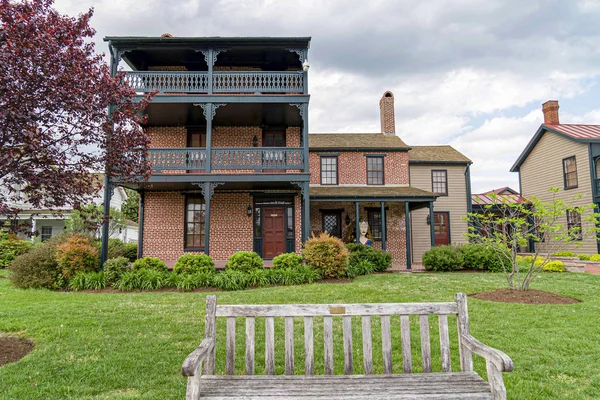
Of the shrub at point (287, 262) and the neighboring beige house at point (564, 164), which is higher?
the neighboring beige house at point (564, 164)

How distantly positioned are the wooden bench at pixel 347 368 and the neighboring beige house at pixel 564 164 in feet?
51.5

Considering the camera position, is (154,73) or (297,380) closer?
(297,380)

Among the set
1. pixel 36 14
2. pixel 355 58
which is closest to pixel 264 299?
pixel 36 14

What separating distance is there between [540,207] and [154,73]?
39.9ft

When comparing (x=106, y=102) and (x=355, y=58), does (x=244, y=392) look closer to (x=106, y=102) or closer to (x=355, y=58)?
(x=106, y=102)

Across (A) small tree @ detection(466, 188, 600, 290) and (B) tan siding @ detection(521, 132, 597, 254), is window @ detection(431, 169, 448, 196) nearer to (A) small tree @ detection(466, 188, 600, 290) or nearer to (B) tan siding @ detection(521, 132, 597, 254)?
(B) tan siding @ detection(521, 132, 597, 254)

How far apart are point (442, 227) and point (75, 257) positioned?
628 inches

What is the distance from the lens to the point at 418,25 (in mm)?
12312

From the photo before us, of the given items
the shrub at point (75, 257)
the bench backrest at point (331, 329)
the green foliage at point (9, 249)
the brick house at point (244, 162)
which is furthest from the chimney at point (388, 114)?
the green foliage at point (9, 249)

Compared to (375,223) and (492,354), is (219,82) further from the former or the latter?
(492,354)

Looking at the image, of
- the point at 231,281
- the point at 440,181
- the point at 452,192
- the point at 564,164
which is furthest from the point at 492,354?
the point at 564,164

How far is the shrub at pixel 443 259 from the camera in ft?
42.2

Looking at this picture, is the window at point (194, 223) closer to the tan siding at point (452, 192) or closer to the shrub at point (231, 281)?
the shrub at point (231, 281)

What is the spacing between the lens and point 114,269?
33.1 feet
